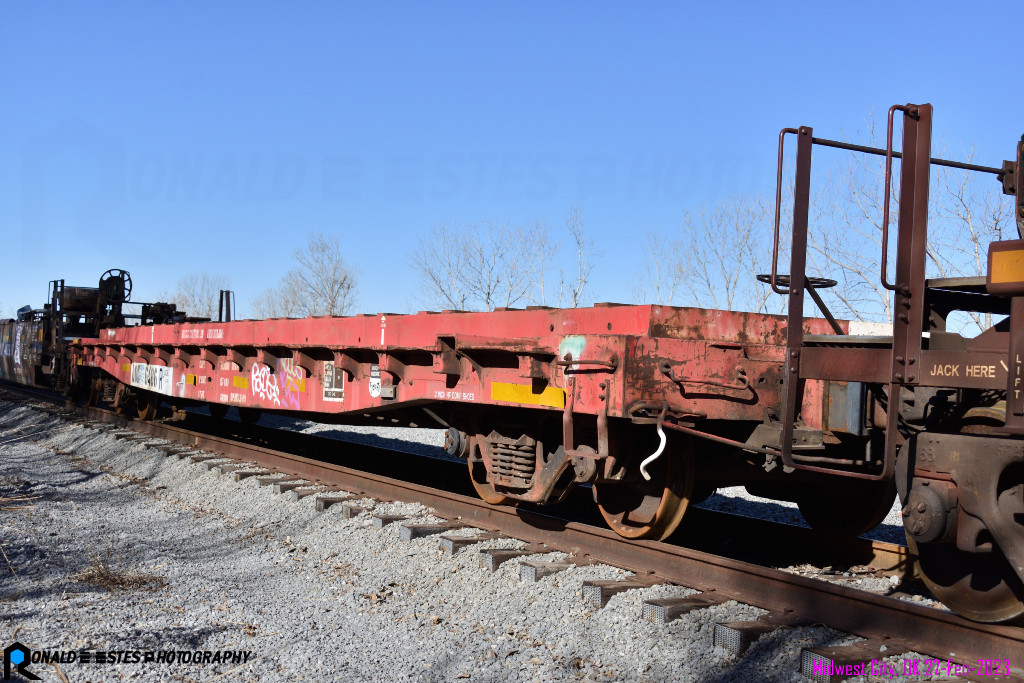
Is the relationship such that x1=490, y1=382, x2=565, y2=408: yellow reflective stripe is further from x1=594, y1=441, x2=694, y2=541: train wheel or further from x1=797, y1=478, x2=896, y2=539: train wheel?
x1=797, y1=478, x2=896, y2=539: train wheel

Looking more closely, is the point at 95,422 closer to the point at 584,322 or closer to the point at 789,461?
the point at 584,322

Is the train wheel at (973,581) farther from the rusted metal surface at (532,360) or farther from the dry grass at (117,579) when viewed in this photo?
the dry grass at (117,579)

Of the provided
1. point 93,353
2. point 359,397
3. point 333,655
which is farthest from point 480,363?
point 93,353

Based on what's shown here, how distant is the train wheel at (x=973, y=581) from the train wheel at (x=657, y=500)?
5.30ft

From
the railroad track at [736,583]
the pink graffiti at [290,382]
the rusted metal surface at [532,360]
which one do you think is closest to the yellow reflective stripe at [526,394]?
the rusted metal surface at [532,360]

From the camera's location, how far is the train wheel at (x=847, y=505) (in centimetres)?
578

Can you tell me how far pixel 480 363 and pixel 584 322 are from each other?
45.8 inches

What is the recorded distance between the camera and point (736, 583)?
4684 mm

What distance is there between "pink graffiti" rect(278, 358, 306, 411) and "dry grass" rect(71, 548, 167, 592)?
343cm

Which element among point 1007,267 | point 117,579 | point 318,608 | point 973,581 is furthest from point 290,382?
point 1007,267

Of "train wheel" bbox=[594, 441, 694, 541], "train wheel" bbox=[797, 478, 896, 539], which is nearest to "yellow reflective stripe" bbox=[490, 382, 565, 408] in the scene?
"train wheel" bbox=[594, 441, 694, 541]

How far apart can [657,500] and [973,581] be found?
6.81 ft

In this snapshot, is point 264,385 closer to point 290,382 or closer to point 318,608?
point 290,382

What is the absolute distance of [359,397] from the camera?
7785 mm
